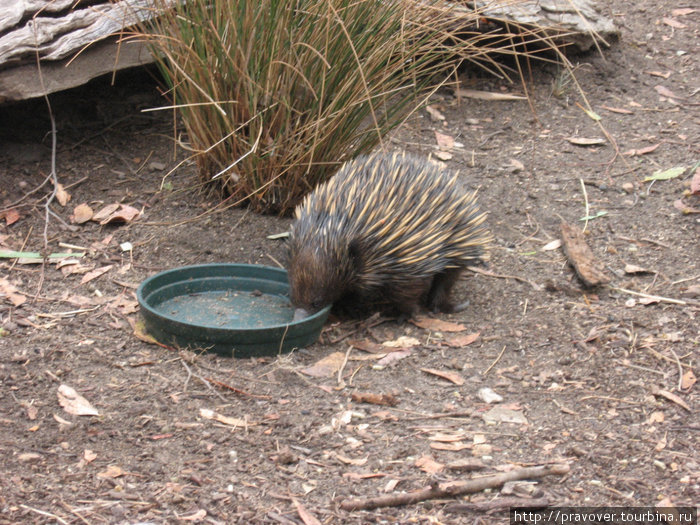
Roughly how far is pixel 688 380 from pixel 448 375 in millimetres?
943

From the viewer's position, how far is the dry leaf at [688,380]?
10.6 ft

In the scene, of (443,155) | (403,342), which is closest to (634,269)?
(403,342)

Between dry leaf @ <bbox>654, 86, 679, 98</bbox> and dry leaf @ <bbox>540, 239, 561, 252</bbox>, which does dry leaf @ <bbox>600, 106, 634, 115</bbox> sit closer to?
dry leaf @ <bbox>654, 86, 679, 98</bbox>

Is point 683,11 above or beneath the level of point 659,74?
above

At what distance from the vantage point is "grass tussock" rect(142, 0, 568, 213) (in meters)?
3.74

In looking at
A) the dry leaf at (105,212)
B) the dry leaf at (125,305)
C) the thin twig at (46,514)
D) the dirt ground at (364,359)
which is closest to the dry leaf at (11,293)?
the dirt ground at (364,359)

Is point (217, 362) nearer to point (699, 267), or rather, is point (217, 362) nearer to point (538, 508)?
point (538, 508)

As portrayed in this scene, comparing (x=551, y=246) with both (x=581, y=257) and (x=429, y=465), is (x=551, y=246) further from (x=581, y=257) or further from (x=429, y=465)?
(x=429, y=465)

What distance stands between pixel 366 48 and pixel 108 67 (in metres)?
1.47

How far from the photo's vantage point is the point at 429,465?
276 centimetres

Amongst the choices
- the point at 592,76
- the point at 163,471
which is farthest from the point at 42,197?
the point at 592,76

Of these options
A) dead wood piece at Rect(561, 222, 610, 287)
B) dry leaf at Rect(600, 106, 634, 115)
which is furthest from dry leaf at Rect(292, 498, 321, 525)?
dry leaf at Rect(600, 106, 634, 115)

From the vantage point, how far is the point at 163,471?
268 cm

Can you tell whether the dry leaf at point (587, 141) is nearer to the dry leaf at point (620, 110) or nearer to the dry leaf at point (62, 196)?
the dry leaf at point (620, 110)
